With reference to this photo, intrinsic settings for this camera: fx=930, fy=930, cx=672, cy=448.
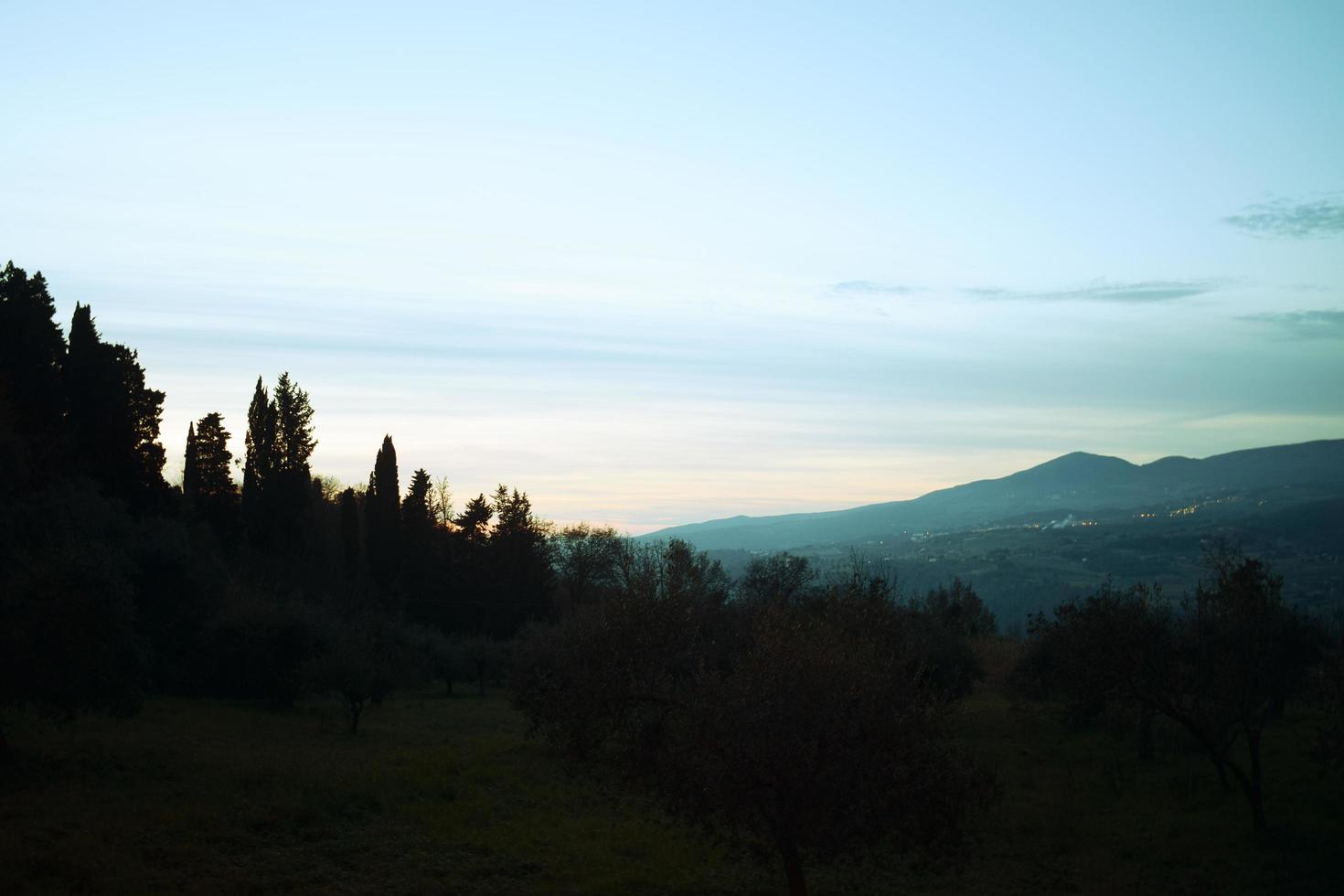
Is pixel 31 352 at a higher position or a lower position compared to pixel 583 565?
higher

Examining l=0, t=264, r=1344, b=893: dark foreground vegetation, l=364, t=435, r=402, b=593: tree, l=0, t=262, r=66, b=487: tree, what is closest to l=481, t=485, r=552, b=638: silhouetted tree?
l=364, t=435, r=402, b=593: tree

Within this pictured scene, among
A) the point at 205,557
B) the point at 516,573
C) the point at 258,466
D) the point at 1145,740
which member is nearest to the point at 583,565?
the point at 516,573

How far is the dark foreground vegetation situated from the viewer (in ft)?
47.5

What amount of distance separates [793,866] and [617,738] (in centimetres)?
394

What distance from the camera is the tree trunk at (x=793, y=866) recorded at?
47.5ft

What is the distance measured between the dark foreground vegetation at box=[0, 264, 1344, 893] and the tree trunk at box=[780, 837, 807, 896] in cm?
6

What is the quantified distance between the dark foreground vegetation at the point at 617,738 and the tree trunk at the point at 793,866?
56 millimetres

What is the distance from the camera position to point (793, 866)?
593 inches

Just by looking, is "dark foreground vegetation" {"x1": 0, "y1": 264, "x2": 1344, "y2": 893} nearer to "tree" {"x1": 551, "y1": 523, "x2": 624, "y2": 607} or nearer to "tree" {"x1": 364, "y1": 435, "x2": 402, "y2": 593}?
"tree" {"x1": 364, "y1": 435, "x2": 402, "y2": 593}

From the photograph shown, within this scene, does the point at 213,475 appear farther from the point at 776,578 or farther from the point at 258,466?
the point at 776,578

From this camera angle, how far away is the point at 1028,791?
1117 inches

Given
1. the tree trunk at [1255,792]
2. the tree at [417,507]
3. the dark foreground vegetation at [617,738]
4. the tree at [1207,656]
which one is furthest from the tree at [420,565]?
the tree trunk at [1255,792]

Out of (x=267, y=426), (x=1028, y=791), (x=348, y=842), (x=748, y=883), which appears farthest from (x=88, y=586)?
(x=267, y=426)

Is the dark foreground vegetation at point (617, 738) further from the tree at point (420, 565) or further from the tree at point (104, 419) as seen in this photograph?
the tree at point (420, 565)
